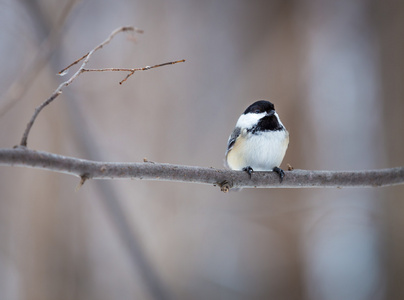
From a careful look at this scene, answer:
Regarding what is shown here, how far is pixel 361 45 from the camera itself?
6.80 feet

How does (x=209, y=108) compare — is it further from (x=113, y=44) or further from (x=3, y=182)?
(x=3, y=182)

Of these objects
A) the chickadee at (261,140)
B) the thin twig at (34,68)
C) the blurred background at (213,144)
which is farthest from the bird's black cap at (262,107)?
the blurred background at (213,144)

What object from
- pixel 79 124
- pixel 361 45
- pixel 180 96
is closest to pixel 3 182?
pixel 79 124

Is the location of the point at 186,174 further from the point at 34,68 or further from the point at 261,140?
the point at 34,68

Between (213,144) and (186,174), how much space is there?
1435 millimetres

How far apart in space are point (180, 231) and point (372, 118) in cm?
114

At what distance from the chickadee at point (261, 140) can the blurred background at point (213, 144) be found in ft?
3.03

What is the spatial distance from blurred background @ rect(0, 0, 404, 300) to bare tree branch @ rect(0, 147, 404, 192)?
3.42 ft

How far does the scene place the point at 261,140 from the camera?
3.37ft

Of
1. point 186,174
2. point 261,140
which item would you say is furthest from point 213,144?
point 186,174

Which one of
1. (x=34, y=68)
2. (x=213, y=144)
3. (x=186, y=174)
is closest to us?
(x=186, y=174)

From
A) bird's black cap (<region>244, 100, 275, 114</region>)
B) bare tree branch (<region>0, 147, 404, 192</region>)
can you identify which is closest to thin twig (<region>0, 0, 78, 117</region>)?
bare tree branch (<region>0, 147, 404, 192</region>)

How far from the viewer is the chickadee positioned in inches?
40.3

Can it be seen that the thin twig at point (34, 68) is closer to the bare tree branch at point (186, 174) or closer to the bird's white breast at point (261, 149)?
the bare tree branch at point (186, 174)
